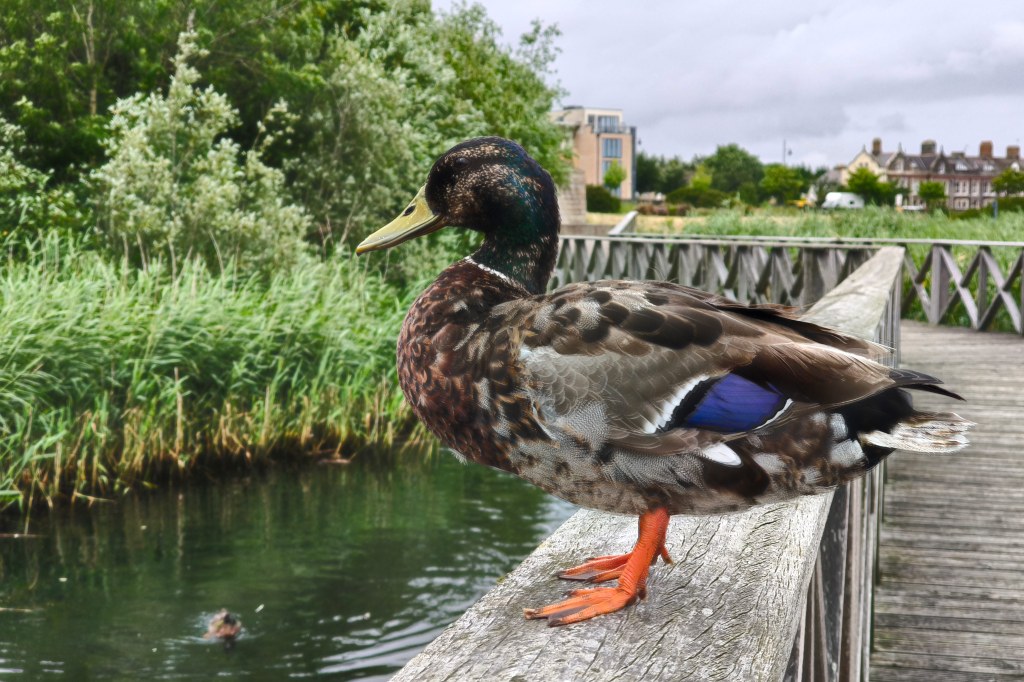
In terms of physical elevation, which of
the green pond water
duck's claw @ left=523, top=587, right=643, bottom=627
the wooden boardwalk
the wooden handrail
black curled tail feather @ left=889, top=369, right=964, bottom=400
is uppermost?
black curled tail feather @ left=889, top=369, right=964, bottom=400

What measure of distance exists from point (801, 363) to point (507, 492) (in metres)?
8.15

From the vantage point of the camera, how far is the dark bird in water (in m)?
6.17

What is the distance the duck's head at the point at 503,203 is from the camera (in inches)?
76.1

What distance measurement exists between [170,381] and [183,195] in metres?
5.10

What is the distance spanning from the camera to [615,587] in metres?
1.52

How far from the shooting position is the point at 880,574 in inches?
216

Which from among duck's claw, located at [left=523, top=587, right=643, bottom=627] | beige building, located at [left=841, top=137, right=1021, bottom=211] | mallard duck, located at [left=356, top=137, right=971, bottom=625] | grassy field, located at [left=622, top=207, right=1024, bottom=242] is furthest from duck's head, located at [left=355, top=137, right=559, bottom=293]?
Answer: beige building, located at [left=841, top=137, right=1021, bottom=211]

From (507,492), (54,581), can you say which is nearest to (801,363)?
(54,581)

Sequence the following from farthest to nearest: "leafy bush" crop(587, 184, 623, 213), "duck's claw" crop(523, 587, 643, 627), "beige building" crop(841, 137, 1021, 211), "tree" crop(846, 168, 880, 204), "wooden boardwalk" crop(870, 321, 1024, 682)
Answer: "beige building" crop(841, 137, 1021, 211) → "leafy bush" crop(587, 184, 623, 213) → "tree" crop(846, 168, 880, 204) → "wooden boardwalk" crop(870, 321, 1024, 682) → "duck's claw" crop(523, 587, 643, 627)

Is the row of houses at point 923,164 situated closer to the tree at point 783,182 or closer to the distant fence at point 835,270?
the tree at point 783,182

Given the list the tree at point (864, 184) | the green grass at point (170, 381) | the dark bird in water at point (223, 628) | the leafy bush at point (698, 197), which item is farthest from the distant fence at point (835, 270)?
the leafy bush at point (698, 197)

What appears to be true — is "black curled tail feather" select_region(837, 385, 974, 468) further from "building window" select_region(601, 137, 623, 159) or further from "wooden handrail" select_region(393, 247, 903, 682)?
"building window" select_region(601, 137, 623, 159)

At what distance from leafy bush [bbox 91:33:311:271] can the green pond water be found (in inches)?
169

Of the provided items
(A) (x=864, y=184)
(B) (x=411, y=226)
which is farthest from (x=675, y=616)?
(A) (x=864, y=184)
